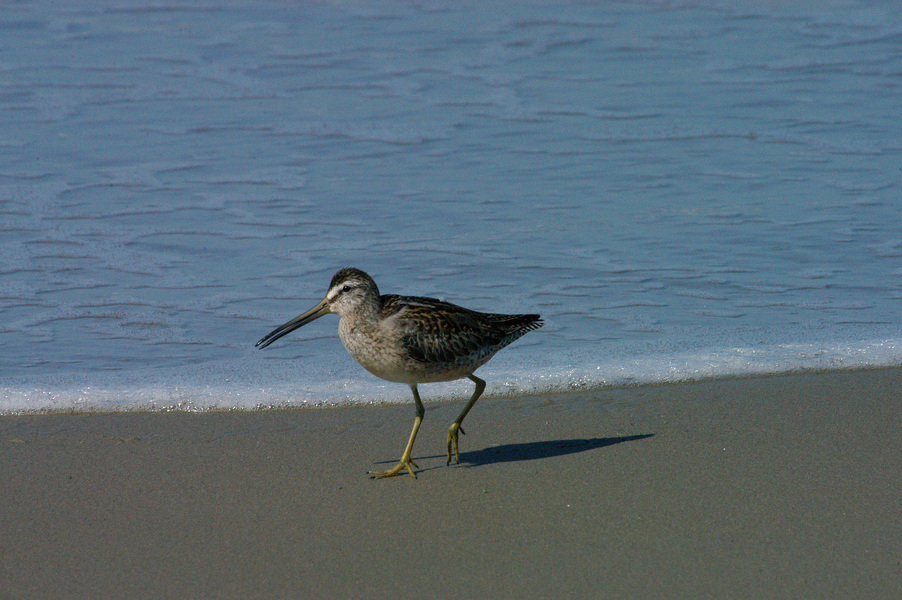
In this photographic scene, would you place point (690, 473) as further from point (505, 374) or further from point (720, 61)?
point (720, 61)

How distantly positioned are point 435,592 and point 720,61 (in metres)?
11.1

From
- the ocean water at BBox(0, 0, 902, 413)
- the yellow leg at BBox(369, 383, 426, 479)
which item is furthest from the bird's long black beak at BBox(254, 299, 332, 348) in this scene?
the yellow leg at BBox(369, 383, 426, 479)

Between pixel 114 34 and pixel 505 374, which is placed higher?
pixel 114 34

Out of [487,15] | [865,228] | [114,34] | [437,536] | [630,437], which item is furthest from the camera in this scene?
[487,15]

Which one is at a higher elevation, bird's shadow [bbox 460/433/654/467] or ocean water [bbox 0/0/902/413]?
ocean water [bbox 0/0/902/413]

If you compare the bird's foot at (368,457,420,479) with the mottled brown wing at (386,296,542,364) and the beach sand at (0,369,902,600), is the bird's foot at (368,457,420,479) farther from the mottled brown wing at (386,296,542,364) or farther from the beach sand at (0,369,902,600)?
the mottled brown wing at (386,296,542,364)

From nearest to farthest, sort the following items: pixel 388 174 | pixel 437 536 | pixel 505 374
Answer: pixel 437 536 < pixel 505 374 < pixel 388 174

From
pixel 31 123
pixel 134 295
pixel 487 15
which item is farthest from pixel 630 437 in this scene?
pixel 487 15

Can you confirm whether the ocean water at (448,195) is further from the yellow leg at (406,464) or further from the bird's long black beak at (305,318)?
the yellow leg at (406,464)

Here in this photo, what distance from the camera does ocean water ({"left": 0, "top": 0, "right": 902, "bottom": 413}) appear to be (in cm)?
589

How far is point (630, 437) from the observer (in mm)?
4742

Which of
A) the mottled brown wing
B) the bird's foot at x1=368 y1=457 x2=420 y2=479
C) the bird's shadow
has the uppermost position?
the mottled brown wing

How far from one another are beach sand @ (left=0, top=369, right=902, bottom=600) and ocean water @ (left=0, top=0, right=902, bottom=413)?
14.4 inches

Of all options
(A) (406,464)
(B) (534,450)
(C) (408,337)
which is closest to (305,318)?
(C) (408,337)
